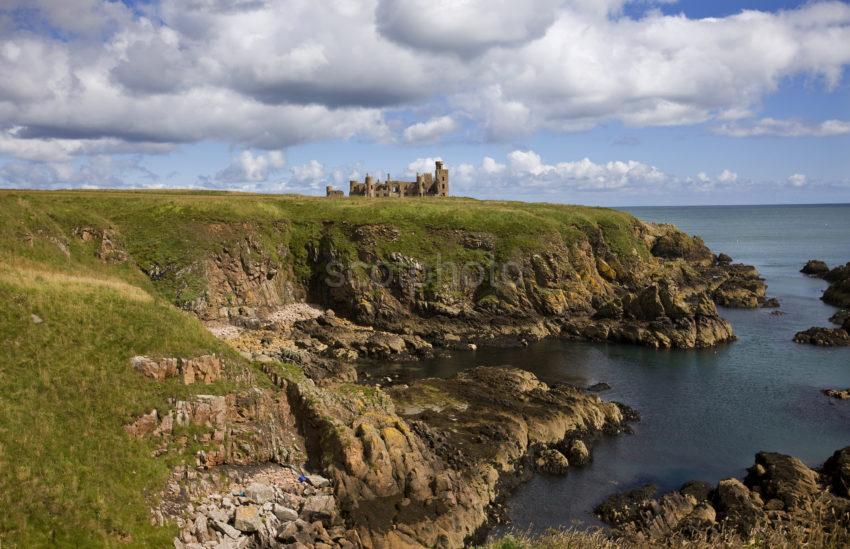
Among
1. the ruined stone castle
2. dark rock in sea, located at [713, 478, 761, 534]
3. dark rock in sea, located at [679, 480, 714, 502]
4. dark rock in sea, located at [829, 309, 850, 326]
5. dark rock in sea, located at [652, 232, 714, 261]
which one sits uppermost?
the ruined stone castle

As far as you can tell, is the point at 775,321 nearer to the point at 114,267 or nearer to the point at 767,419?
the point at 767,419

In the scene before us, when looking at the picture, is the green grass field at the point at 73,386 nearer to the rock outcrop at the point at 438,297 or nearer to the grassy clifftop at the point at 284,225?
the grassy clifftop at the point at 284,225

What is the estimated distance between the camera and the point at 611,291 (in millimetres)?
90562

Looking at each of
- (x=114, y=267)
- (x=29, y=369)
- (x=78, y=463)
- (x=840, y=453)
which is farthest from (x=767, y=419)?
(x=114, y=267)

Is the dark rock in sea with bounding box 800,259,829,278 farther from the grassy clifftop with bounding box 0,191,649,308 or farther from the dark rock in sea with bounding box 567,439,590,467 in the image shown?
the dark rock in sea with bounding box 567,439,590,467

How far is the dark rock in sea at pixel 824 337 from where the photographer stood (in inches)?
2739

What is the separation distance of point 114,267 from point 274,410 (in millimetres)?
38612

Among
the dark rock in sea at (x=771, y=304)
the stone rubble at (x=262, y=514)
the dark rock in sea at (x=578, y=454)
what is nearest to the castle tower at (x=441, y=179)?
the dark rock in sea at (x=771, y=304)

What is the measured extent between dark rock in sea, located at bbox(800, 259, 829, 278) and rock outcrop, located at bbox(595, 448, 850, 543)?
109 m

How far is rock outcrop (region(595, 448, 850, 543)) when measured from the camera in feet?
103

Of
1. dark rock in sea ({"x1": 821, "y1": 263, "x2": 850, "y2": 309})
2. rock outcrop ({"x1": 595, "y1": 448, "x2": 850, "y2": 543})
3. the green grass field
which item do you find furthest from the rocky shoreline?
dark rock in sea ({"x1": 821, "y1": 263, "x2": 850, "y2": 309})

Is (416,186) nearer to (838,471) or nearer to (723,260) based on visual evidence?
(723,260)

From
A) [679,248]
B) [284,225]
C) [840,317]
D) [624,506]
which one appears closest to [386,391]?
[624,506]

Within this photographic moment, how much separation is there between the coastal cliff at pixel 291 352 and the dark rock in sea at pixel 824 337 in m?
8.48
